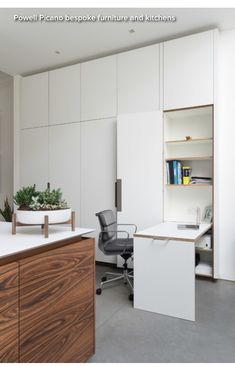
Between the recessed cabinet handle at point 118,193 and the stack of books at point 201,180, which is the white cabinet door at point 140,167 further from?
the stack of books at point 201,180

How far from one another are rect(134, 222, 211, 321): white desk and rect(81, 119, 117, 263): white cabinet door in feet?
4.45

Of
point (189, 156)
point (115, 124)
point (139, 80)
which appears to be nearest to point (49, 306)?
point (189, 156)

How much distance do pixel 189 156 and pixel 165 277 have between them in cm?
190

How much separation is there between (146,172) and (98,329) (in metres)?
2.08

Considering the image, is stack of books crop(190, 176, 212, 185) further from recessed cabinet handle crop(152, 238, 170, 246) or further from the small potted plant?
the small potted plant

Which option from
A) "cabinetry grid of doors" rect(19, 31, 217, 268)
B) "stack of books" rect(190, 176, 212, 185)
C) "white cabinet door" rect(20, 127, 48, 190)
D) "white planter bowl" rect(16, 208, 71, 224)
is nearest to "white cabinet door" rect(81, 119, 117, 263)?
"cabinetry grid of doors" rect(19, 31, 217, 268)

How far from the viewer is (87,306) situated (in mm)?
1718

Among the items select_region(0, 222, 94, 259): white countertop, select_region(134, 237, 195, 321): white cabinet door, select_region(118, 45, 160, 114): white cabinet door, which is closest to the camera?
select_region(0, 222, 94, 259): white countertop

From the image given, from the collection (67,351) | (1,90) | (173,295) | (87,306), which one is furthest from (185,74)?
(1,90)

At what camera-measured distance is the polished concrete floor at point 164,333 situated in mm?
1859

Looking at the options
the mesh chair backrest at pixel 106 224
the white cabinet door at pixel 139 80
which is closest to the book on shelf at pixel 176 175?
the white cabinet door at pixel 139 80

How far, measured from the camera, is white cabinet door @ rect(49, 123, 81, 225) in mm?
4297

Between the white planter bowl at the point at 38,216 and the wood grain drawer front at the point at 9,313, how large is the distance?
35cm

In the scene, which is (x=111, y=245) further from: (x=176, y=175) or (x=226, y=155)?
(x=226, y=155)
